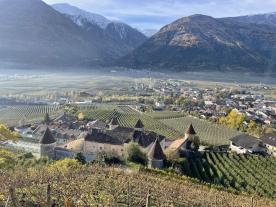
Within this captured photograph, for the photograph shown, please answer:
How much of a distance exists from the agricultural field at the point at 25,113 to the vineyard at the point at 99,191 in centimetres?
3918

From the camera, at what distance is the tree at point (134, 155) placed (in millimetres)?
35125

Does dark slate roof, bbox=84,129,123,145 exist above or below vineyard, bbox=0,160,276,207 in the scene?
below

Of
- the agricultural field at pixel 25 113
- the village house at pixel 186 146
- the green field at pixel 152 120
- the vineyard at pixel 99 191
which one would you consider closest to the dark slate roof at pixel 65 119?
the green field at pixel 152 120

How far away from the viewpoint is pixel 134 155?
35406mm

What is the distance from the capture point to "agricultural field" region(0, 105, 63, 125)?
6574cm

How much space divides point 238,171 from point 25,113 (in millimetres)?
45439

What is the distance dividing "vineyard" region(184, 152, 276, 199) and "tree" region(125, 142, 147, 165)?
336cm

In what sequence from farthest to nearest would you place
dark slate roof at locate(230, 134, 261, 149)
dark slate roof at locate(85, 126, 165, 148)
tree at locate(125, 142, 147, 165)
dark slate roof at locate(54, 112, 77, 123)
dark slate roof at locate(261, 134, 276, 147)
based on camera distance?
dark slate roof at locate(54, 112, 77, 123) < dark slate roof at locate(261, 134, 276, 147) < dark slate roof at locate(230, 134, 261, 149) < dark slate roof at locate(85, 126, 165, 148) < tree at locate(125, 142, 147, 165)

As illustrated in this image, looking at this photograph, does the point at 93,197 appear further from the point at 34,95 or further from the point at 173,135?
the point at 34,95

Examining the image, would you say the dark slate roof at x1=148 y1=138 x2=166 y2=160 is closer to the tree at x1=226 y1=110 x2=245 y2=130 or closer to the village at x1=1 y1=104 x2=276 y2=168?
the village at x1=1 y1=104 x2=276 y2=168

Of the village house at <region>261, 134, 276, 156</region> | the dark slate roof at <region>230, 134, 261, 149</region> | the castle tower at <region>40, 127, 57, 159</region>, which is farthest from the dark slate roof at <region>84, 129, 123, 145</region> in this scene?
the village house at <region>261, 134, 276, 156</region>

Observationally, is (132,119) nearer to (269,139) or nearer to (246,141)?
(246,141)

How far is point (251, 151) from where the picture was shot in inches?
1876

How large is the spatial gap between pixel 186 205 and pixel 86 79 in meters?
130
